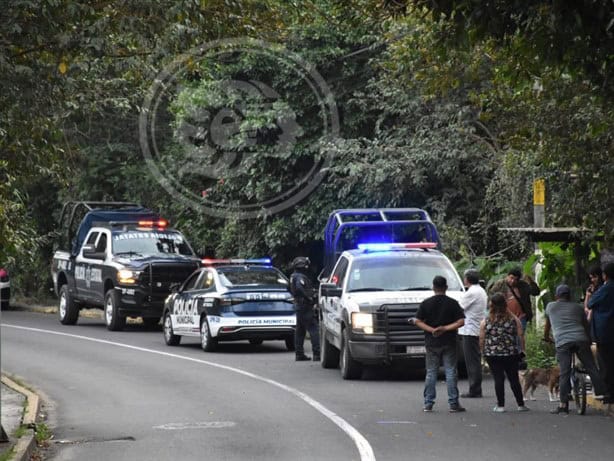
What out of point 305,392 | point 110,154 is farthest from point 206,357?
point 110,154

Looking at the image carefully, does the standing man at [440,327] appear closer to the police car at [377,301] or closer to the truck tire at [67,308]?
the police car at [377,301]

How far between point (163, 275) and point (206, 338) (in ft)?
17.1

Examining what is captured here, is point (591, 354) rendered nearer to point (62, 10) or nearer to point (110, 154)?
point (62, 10)

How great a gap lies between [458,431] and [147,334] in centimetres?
1691

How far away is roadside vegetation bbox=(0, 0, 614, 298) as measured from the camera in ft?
44.6

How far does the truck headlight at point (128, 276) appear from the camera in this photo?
97.5ft

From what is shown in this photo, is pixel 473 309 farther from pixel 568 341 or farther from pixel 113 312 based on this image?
pixel 113 312

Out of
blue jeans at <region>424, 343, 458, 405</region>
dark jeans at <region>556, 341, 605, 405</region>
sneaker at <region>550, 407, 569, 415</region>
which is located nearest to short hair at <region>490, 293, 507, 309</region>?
blue jeans at <region>424, 343, 458, 405</region>

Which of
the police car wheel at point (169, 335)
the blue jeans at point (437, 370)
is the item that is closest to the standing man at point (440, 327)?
the blue jeans at point (437, 370)

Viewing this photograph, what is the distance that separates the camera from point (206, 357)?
24.0 meters

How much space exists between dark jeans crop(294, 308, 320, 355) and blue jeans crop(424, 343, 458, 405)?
6.64 metres

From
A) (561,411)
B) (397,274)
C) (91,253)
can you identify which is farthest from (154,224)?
(561,411)

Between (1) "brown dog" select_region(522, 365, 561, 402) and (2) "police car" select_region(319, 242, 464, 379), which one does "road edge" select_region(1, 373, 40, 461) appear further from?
(1) "brown dog" select_region(522, 365, 561, 402)

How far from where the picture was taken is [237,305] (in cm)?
2422
